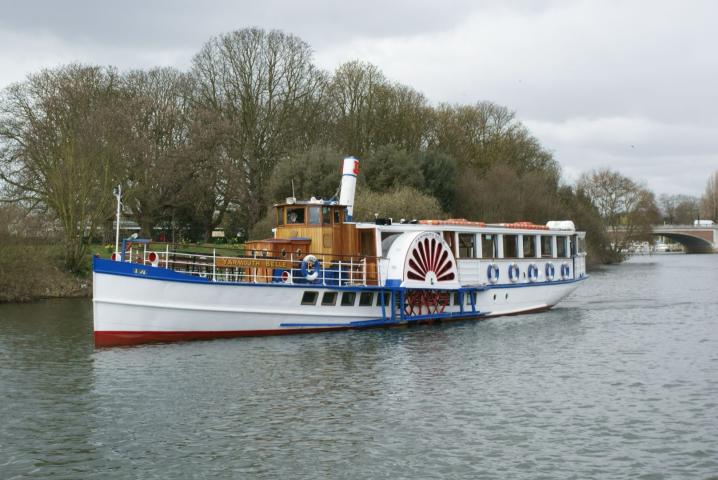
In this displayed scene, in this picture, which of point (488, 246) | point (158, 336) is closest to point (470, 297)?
point (488, 246)

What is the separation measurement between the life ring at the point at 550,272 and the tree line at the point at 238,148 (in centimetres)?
1499

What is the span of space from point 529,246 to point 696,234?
11413cm

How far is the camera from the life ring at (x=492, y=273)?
3403cm

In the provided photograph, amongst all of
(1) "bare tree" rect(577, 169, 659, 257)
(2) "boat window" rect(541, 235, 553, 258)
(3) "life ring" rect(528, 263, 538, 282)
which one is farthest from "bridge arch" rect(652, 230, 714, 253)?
(3) "life ring" rect(528, 263, 538, 282)

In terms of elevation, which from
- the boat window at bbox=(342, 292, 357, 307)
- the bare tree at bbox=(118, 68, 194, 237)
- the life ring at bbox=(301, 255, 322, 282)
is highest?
the bare tree at bbox=(118, 68, 194, 237)

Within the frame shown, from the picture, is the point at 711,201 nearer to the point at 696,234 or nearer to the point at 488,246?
the point at 696,234

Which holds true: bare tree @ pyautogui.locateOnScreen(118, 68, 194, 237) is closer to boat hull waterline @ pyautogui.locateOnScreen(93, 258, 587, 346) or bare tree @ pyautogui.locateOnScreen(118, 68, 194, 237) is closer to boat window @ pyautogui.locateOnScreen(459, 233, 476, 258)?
boat window @ pyautogui.locateOnScreen(459, 233, 476, 258)

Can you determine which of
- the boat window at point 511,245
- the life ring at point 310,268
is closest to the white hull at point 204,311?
the life ring at point 310,268

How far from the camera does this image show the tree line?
50.7 m

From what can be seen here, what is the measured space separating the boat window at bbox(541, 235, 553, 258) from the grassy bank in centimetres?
2582

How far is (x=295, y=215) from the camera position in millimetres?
30969

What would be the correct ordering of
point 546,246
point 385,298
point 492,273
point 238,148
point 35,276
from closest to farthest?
point 385,298 → point 492,273 → point 546,246 → point 35,276 → point 238,148

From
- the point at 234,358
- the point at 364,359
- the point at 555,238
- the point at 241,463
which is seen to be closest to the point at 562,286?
the point at 555,238

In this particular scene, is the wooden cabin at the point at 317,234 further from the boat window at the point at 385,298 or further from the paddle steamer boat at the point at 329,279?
the boat window at the point at 385,298
